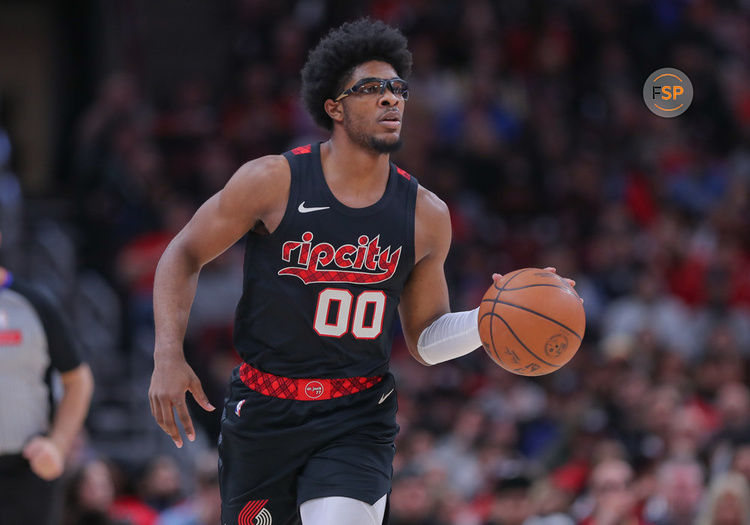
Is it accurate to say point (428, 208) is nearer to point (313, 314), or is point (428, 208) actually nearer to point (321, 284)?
point (321, 284)

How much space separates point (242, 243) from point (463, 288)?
2.56 m

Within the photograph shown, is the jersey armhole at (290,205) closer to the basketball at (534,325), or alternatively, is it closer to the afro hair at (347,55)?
the afro hair at (347,55)

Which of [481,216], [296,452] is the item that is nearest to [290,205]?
[296,452]

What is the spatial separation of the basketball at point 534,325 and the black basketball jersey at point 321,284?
0.50m

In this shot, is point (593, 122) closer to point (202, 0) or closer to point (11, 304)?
point (202, 0)

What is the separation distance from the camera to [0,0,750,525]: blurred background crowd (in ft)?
30.6

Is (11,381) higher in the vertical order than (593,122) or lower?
lower

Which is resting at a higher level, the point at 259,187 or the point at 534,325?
the point at 259,187

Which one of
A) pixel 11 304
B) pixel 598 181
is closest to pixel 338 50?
pixel 11 304

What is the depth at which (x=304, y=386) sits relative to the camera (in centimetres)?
477

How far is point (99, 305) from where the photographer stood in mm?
12023

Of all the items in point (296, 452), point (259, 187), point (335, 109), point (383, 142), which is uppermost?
point (335, 109)

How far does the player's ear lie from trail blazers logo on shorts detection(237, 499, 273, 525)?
1.72 metres

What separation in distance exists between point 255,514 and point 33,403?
1938mm
